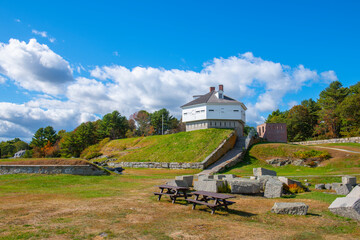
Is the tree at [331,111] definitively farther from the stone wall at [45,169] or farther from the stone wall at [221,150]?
the stone wall at [45,169]

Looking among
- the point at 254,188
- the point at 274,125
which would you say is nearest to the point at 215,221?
the point at 254,188

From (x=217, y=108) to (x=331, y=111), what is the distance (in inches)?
1131

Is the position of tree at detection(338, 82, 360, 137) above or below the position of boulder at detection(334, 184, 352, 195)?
above

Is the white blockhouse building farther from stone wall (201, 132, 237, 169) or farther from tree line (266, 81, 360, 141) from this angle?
tree line (266, 81, 360, 141)

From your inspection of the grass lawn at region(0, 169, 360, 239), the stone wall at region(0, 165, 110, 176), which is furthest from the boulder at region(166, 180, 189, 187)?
the stone wall at region(0, 165, 110, 176)

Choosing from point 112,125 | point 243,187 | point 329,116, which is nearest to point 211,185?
point 243,187

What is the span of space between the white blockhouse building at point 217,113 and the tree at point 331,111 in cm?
2235

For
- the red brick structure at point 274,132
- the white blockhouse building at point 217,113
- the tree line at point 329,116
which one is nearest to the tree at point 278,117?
the tree line at point 329,116

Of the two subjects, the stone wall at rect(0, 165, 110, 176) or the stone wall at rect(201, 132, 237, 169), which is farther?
the stone wall at rect(201, 132, 237, 169)

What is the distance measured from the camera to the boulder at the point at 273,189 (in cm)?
1231

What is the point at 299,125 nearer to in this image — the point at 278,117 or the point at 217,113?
the point at 278,117

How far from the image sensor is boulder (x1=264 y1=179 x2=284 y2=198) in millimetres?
12305

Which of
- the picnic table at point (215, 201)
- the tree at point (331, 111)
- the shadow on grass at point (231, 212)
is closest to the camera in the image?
the picnic table at point (215, 201)

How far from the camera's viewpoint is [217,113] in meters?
45.0
